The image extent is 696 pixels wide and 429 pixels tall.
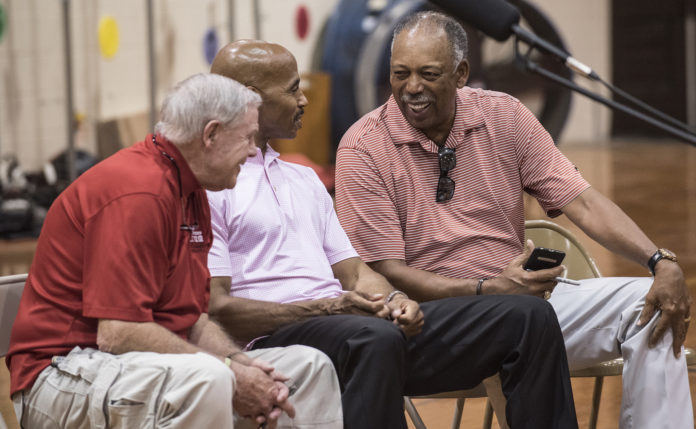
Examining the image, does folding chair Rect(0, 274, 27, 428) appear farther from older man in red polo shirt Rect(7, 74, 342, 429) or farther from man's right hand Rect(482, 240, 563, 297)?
man's right hand Rect(482, 240, 563, 297)

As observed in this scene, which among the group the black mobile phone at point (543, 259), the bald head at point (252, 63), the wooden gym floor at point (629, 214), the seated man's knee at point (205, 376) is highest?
the bald head at point (252, 63)

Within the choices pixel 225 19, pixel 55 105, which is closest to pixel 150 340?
pixel 55 105

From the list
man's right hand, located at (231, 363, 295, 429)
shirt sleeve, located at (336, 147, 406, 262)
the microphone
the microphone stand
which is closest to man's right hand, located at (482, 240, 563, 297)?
shirt sleeve, located at (336, 147, 406, 262)

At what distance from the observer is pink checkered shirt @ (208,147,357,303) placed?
2.15 meters

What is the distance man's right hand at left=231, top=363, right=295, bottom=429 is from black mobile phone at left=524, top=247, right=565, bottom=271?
74 cm

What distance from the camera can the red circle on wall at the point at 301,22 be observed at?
10.0m

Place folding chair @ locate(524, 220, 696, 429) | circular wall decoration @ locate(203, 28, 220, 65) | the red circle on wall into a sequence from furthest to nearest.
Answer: the red circle on wall, circular wall decoration @ locate(203, 28, 220, 65), folding chair @ locate(524, 220, 696, 429)

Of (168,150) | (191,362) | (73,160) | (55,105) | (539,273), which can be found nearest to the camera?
(191,362)

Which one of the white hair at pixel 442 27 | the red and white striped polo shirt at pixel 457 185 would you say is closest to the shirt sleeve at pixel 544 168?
the red and white striped polo shirt at pixel 457 185

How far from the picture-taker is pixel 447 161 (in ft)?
8.16

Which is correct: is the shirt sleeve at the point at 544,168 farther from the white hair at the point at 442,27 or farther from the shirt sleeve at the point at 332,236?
the shirt sleeve at the point at 332,236

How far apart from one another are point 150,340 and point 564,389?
0.87 m

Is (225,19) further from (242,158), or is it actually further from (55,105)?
(242,158)

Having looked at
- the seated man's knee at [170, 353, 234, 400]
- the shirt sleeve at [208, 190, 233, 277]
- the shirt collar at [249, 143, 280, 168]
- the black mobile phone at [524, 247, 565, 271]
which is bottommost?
the seated man's knee at [170, 353, 234, 400]
